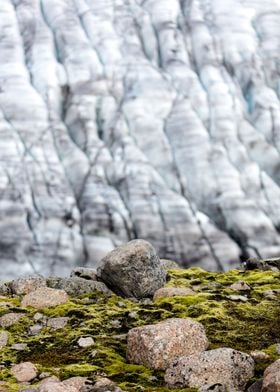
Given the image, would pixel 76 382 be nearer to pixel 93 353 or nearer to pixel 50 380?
pixel 50 380

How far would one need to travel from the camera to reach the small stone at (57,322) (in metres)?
10.0

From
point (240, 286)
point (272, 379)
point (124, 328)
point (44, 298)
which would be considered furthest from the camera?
point (240, 286)

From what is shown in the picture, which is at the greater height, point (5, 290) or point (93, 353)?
point (93, 353)

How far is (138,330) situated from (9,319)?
9.07 ft

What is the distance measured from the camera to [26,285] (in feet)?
40.5

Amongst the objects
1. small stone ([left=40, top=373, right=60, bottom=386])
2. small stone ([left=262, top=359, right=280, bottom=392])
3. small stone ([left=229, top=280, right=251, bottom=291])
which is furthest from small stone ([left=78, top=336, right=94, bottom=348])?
small stone ([left=229, top=280, right=251, bottom=291])

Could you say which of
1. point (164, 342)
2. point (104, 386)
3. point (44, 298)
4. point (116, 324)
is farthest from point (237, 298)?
point (104, 386)

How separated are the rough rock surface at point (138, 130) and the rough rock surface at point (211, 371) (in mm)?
16089

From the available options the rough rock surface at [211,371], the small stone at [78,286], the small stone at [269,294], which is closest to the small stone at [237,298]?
the small stone at [269,294]

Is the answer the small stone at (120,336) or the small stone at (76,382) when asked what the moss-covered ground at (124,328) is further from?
the small stone at (76,382)

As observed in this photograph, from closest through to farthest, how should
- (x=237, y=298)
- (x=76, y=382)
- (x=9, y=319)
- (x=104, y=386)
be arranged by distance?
(x=104, y=386) < (x=76, y=382) < (x=9, y=319) < (x=237, y=298)

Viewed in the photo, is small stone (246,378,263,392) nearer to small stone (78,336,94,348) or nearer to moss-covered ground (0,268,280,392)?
moss-covered ground (0,268,280,392)

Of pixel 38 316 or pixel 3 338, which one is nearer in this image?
pixel 3 338

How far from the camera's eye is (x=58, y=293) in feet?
37.4
